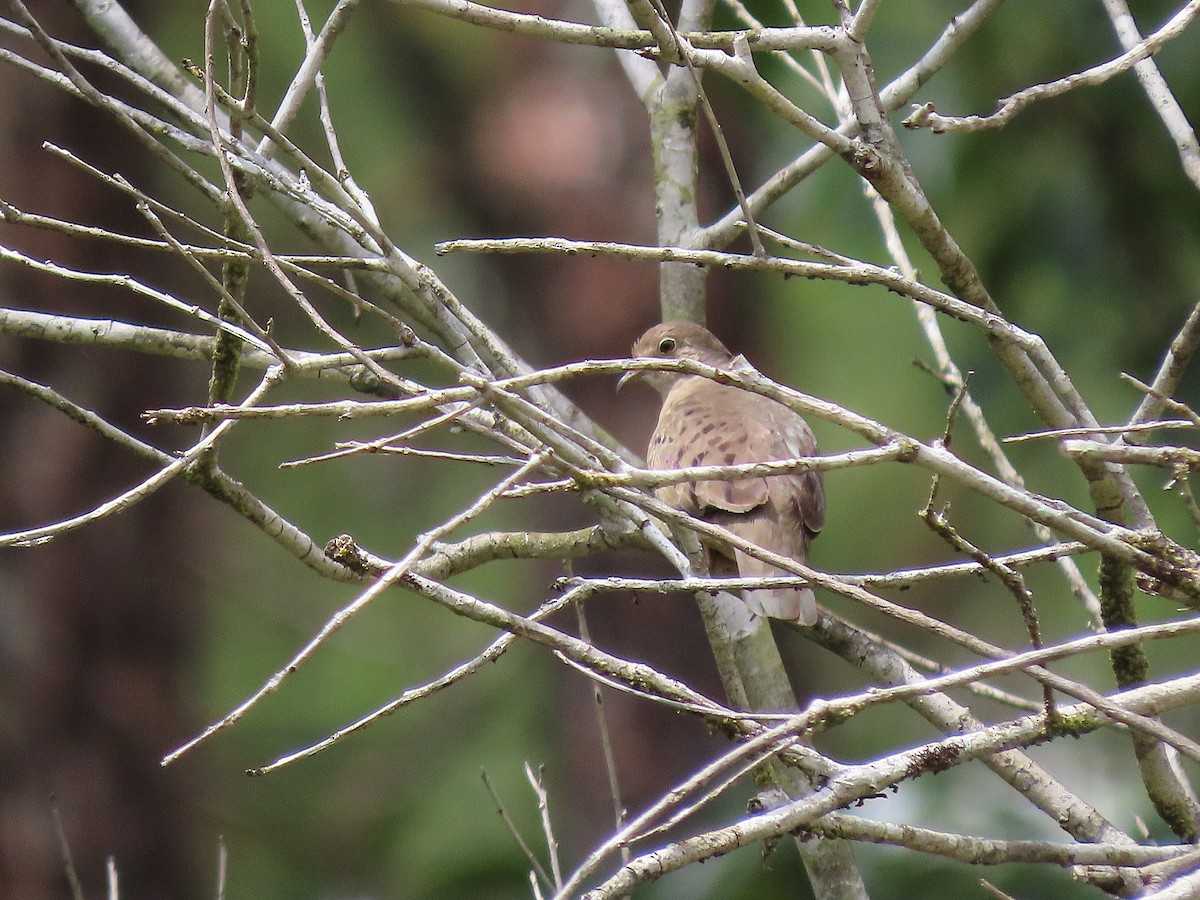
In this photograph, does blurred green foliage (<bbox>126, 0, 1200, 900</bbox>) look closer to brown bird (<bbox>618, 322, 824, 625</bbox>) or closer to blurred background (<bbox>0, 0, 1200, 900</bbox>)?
blurred background (<bbox>0, 0, 1200, 900</bbox>)

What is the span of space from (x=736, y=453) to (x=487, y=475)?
5121 mm

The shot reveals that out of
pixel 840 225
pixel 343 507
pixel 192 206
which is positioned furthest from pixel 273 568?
pixel 840 225

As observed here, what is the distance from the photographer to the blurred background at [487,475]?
522 cm

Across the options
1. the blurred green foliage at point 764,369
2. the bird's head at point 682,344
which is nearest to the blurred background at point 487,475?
the blurred green foliage at point 764,369

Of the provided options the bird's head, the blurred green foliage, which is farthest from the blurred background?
the bird's head

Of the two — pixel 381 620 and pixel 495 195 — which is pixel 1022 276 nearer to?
pixel 495 195

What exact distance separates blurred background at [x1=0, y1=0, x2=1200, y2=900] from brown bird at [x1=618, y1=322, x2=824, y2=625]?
0.80 m

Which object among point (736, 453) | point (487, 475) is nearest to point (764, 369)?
point (736, 453)

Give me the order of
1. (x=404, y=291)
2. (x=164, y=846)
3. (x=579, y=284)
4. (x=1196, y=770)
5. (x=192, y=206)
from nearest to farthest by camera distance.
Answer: (x=404, y=291), (x=1196, y=770), (x=164, y=846), (x=579, y=284), (x=192, y=206)

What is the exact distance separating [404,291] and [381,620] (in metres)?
6.93

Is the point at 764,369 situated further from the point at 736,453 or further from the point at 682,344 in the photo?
the point at 736,453

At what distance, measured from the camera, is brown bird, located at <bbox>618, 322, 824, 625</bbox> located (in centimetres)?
412

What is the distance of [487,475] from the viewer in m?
9.34

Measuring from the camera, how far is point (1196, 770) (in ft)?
16.8
